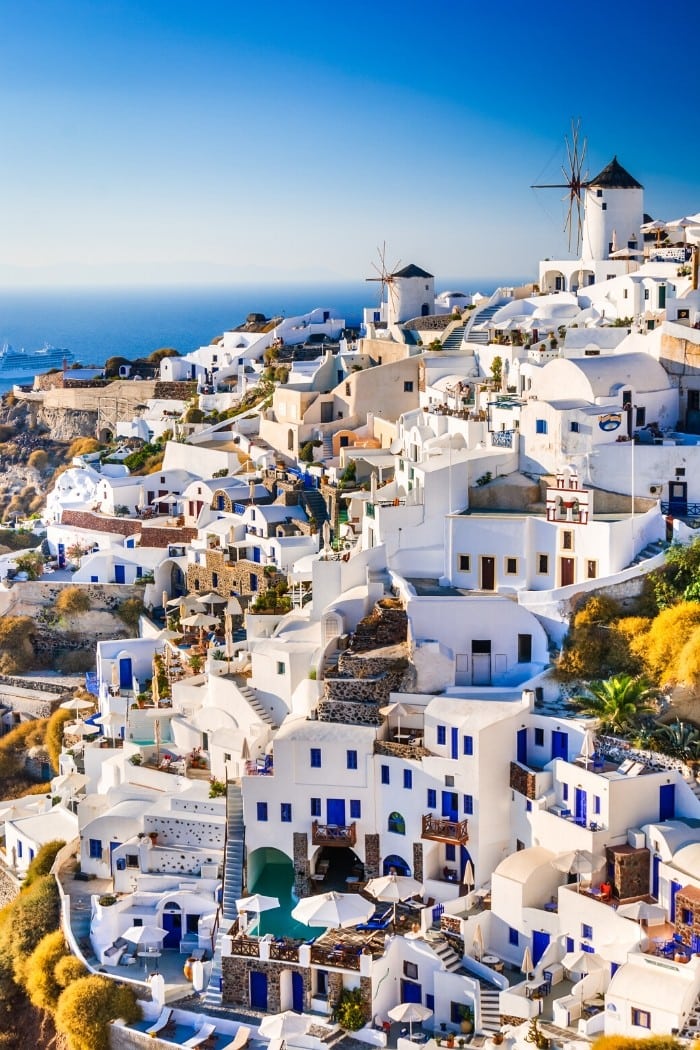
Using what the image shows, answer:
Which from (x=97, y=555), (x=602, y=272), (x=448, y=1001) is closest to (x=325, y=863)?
(x=448, y=1001)

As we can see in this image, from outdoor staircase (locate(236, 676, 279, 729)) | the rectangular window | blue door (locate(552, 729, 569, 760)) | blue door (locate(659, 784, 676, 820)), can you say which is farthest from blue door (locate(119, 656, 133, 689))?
the rectangular window

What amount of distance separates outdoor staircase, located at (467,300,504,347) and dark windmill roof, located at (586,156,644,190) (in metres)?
4.94

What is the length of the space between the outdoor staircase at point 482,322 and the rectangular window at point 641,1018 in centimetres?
2264

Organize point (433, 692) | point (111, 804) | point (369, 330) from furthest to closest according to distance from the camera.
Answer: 1. point (369, 330)
2. point (111, 804)
3. point (433, 692)

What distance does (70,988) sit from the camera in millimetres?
24938

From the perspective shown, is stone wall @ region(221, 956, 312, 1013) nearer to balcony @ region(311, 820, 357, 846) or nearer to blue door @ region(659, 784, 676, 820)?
balcony @ region(311, 820, 357, 846)

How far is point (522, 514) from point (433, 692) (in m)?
4.56

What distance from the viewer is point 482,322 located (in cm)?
4338

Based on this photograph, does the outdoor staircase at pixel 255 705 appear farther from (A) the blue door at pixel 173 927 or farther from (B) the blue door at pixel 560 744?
(B) the blue door at pixel 560 744

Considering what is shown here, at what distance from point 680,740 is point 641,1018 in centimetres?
468

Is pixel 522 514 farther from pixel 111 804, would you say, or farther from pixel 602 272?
pixel 602 272

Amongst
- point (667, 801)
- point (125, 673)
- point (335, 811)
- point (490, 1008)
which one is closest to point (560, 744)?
point (667, 801)

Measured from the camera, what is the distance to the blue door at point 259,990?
24047 mm

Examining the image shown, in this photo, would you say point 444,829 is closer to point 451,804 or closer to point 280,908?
point 451,804
